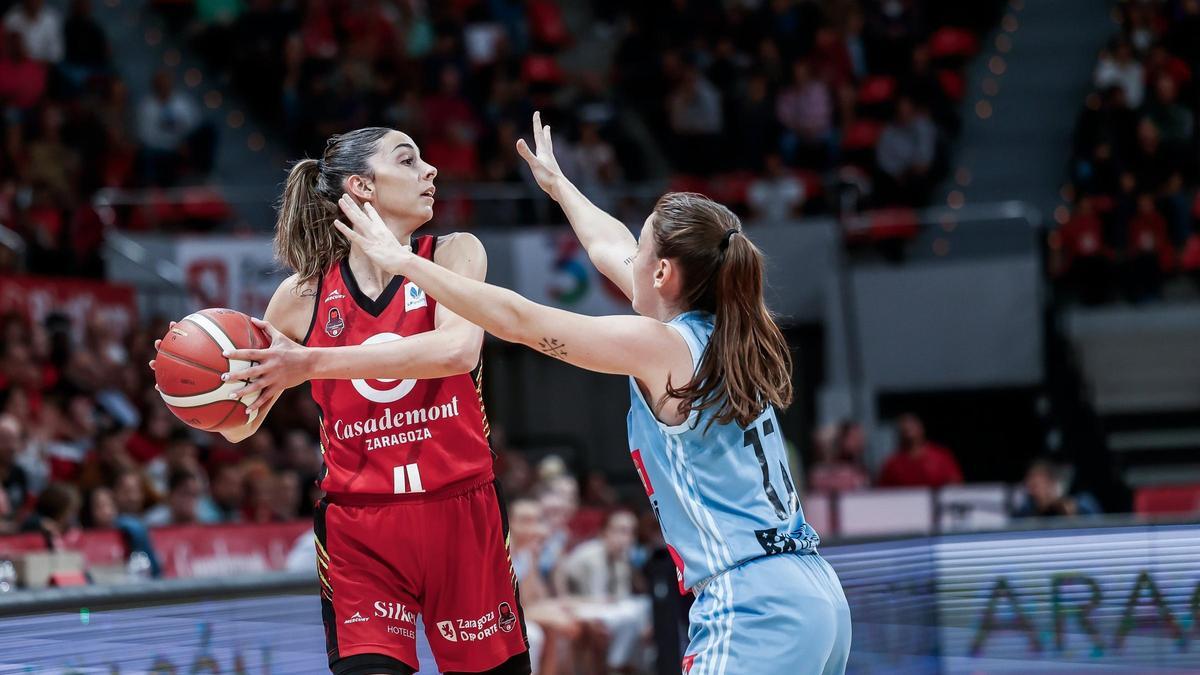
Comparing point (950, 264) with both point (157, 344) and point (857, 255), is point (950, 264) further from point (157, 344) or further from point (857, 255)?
point (157, 344)

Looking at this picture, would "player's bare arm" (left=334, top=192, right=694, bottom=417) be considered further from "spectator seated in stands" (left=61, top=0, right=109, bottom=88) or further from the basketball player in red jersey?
"spectator seated in stands" (left=61, top=0, right=109, bottom=88)

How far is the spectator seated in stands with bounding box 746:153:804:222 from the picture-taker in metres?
15.0

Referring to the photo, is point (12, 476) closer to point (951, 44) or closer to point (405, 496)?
point (405, 496)

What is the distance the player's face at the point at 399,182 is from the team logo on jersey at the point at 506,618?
3.61 feet

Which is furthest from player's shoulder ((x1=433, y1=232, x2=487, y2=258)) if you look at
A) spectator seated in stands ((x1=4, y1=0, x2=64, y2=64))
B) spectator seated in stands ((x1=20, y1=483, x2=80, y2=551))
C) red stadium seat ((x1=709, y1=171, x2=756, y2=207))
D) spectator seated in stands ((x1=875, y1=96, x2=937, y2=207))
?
spectator seated in stands ((x1=875, y1=96, x2=937, y2=207))

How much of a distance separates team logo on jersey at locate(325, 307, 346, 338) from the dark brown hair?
1.03 m

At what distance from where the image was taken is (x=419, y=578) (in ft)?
13.9

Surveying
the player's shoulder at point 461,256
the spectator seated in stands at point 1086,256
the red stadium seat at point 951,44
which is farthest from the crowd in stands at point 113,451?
the red stadium seat at point 951,44

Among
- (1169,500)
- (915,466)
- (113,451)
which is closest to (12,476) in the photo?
(113,451)

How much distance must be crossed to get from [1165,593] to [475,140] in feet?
36.5

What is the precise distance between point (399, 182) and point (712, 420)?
128cm

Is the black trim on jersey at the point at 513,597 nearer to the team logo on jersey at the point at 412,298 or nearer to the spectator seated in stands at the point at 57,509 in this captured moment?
the team logo on jersey at the point at 412,298

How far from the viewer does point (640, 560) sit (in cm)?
1120

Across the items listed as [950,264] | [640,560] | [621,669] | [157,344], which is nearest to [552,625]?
[621,669]
